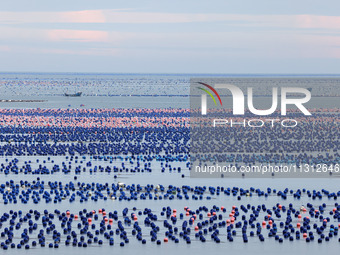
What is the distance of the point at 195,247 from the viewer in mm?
30266

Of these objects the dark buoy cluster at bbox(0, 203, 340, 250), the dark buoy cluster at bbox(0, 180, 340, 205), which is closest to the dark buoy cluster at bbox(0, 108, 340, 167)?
the dark buoy cluster at bbox(0, 180, 340, 205)

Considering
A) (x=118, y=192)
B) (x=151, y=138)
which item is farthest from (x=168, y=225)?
(x=151, y=138)

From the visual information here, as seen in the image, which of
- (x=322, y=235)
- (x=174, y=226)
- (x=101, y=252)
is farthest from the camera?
(x=174, y=226)

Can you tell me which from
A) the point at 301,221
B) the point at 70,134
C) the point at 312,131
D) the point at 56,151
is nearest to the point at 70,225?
the point at 301,221

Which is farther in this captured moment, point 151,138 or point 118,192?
point 151,138

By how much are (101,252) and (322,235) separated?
8.84 metres

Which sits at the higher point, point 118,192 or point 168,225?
point 118,192

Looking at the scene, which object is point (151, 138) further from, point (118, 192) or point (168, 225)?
point (168, 225)

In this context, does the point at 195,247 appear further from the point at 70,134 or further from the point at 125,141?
the point at 70,134

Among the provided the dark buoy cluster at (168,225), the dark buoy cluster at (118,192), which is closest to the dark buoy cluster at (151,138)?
the dark buoy cluster at (118,192)

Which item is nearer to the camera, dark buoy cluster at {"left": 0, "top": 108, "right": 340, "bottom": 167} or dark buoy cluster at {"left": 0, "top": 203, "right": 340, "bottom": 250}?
dark buoy cluster at {"left": 0, "top": 203, "right": 340, "bottom": 250}

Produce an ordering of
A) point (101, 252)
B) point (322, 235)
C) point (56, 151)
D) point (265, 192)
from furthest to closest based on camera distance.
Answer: point (56, 151), point (265, 192), point (322, 235), point (101, 252)

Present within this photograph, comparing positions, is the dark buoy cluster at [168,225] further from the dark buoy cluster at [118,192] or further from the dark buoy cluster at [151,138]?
the dark buoy cluster at [151,138]

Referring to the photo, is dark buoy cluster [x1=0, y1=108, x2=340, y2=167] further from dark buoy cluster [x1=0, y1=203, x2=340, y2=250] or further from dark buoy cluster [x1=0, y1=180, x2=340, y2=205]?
dark buoy cluster [x1=0, y1=203, x2=340, y2=250]
